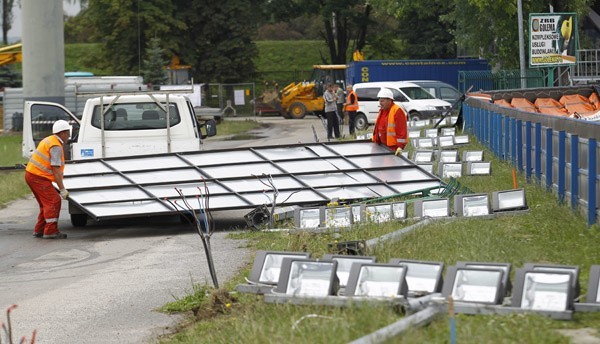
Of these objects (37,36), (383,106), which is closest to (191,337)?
(383,106)

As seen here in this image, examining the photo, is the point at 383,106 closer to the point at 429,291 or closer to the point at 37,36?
the point at 429,291

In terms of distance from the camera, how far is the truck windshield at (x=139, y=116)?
1955 centimetres

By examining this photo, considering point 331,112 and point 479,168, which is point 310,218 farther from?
point 331,112

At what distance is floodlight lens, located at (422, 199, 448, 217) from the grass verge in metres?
0.57

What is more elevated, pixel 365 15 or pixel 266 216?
pixel 365 15

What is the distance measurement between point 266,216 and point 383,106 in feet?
11.3

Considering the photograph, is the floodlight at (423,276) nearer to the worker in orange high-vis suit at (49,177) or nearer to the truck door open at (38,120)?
the worker in orange high-vis suit at (49,177)

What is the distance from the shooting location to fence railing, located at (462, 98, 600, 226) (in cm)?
1319

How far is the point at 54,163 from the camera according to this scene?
16.4 meters

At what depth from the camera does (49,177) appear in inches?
655

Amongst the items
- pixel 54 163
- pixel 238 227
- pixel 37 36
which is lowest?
pixel 238 227

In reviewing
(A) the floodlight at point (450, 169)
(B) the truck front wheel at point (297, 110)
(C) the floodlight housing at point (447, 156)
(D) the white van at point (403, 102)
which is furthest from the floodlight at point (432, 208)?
(B) the truck front wheel at point (297, 110)

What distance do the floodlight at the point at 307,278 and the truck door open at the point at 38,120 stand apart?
14.1 m

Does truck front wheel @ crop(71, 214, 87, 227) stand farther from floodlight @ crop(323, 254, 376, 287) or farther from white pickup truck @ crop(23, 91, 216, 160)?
floodlight @ crop(323, 254, 376, 287)
